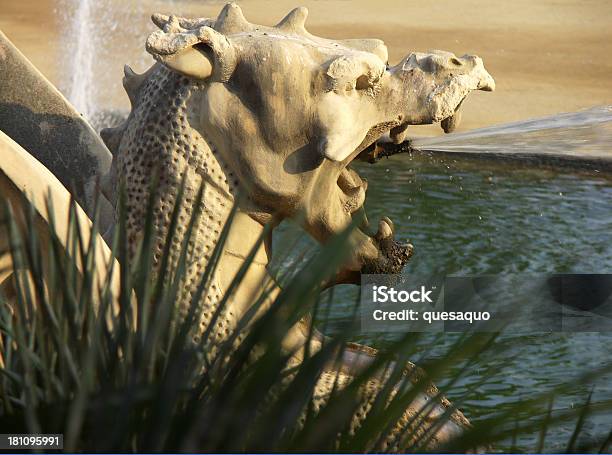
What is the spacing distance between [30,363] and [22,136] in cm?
119

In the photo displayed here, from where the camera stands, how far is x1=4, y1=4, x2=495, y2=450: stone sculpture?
1.75 m

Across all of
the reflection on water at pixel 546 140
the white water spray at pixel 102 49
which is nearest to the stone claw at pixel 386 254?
the reflection on water at pixel 546 140

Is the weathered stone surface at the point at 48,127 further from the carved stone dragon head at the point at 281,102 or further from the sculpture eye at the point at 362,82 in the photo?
the sculpture eye at the point at 362,82

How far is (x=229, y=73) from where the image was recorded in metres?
1.76

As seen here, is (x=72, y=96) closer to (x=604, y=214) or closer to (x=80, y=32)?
(x=80, y=32)

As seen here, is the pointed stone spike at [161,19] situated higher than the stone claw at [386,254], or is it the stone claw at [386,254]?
the pointed stone spike at [161,19]

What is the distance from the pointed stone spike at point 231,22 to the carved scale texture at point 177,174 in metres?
0.11

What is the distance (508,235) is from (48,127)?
2.20m

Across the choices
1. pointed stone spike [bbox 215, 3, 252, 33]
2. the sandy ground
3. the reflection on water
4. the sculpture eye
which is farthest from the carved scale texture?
the sandy ground

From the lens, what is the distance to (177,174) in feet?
5.81

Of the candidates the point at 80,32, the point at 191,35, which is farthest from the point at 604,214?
the point at 80,32

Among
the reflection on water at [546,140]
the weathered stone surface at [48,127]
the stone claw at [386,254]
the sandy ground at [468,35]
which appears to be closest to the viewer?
the stone claw at [386,254]

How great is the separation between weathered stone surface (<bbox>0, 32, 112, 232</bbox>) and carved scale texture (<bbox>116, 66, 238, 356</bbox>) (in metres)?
0.43

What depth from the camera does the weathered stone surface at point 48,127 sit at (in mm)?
2236
